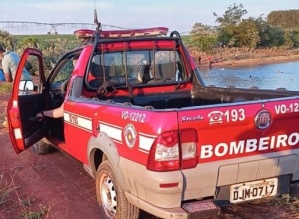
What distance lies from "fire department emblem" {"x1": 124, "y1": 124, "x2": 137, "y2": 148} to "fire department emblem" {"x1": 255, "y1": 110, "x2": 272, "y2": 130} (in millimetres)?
991

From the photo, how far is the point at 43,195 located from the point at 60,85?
71.7 inches

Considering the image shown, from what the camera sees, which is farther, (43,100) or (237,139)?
(43,100)

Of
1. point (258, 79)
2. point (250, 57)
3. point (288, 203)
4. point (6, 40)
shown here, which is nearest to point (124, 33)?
point (288, 203)

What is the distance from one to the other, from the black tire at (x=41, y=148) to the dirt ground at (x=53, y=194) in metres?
0.08

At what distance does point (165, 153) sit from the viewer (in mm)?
3082

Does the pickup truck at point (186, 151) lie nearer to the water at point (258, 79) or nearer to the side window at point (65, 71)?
the side window at point (65, 71)

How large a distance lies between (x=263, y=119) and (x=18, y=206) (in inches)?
118

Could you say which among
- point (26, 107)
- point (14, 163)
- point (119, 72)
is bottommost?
point (14, 163)

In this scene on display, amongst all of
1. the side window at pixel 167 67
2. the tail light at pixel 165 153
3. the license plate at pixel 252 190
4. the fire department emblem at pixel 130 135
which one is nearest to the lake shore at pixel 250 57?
the side window at pixel 167 67

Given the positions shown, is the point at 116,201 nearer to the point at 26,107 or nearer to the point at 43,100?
the point at 26,107

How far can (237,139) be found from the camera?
3264 millimetres

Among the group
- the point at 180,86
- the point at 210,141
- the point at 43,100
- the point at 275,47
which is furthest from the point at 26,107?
the point at 275,47

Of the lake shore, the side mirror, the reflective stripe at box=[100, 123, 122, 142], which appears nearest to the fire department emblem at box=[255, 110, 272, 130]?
the reflective stripe at box=[100, 123, 122, 142]

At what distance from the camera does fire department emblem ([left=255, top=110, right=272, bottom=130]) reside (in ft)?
10.7
